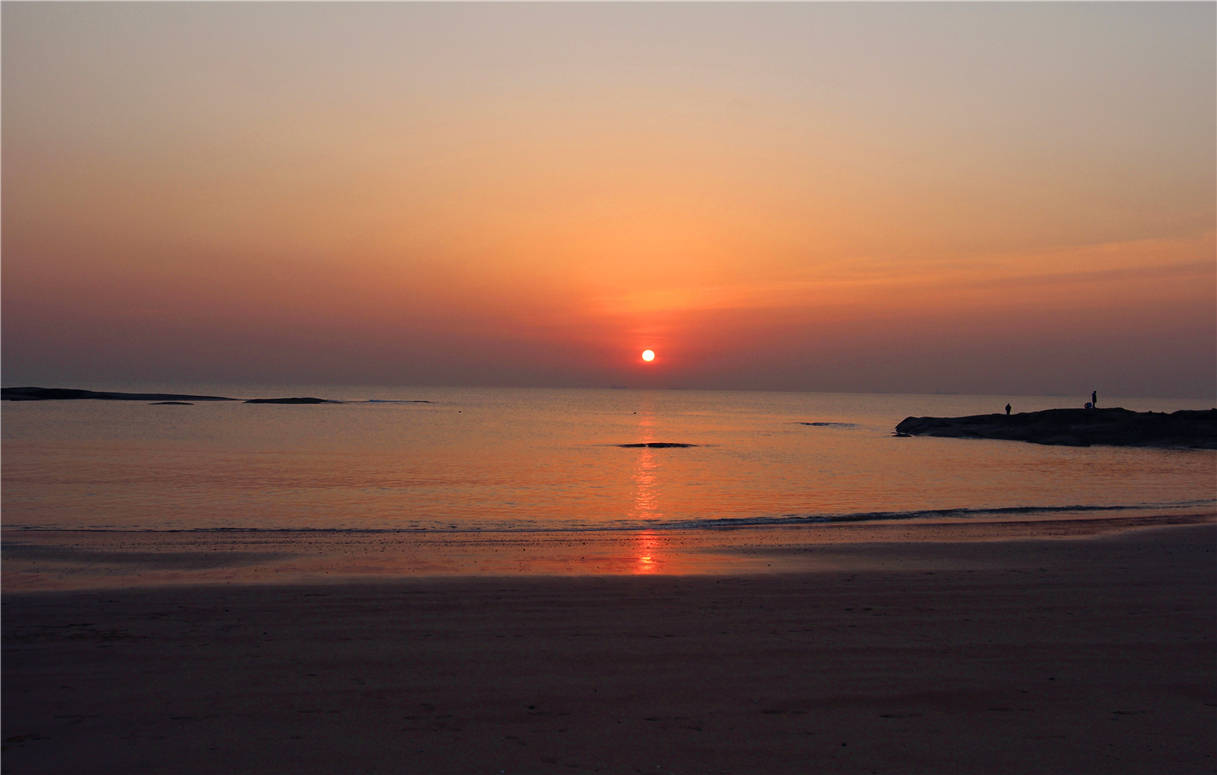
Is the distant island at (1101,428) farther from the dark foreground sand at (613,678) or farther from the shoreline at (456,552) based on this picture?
the dark foreground sand at (613,678)

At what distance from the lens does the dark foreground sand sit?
6887 mm

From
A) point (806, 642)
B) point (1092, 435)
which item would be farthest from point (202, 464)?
point (1092, 435)

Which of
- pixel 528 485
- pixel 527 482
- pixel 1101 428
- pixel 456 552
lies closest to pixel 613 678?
pixel 456 552

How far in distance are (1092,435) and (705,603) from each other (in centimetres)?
6528

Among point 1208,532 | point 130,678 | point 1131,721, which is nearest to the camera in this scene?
point 1131,721

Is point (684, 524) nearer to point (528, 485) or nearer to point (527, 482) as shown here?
point (528, 485)

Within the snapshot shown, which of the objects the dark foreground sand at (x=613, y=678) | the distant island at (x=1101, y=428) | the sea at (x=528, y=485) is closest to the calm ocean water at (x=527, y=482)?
the sea at (x=528, y=485)

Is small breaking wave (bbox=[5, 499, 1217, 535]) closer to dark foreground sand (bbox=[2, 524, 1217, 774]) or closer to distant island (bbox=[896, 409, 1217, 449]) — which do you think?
dark foreground sand (bbox=[2, 524, 1217, 774])

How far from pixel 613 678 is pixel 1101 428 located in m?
69.9

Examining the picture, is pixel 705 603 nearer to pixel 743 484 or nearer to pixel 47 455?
pixel 743 484

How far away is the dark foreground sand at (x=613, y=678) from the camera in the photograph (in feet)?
22.6

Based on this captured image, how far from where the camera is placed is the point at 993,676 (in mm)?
8891

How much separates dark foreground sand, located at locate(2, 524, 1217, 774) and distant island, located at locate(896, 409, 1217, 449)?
5900 centimetres

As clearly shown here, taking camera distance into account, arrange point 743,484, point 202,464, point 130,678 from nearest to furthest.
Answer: point 130,678 < point 743,484 < point 202,464
